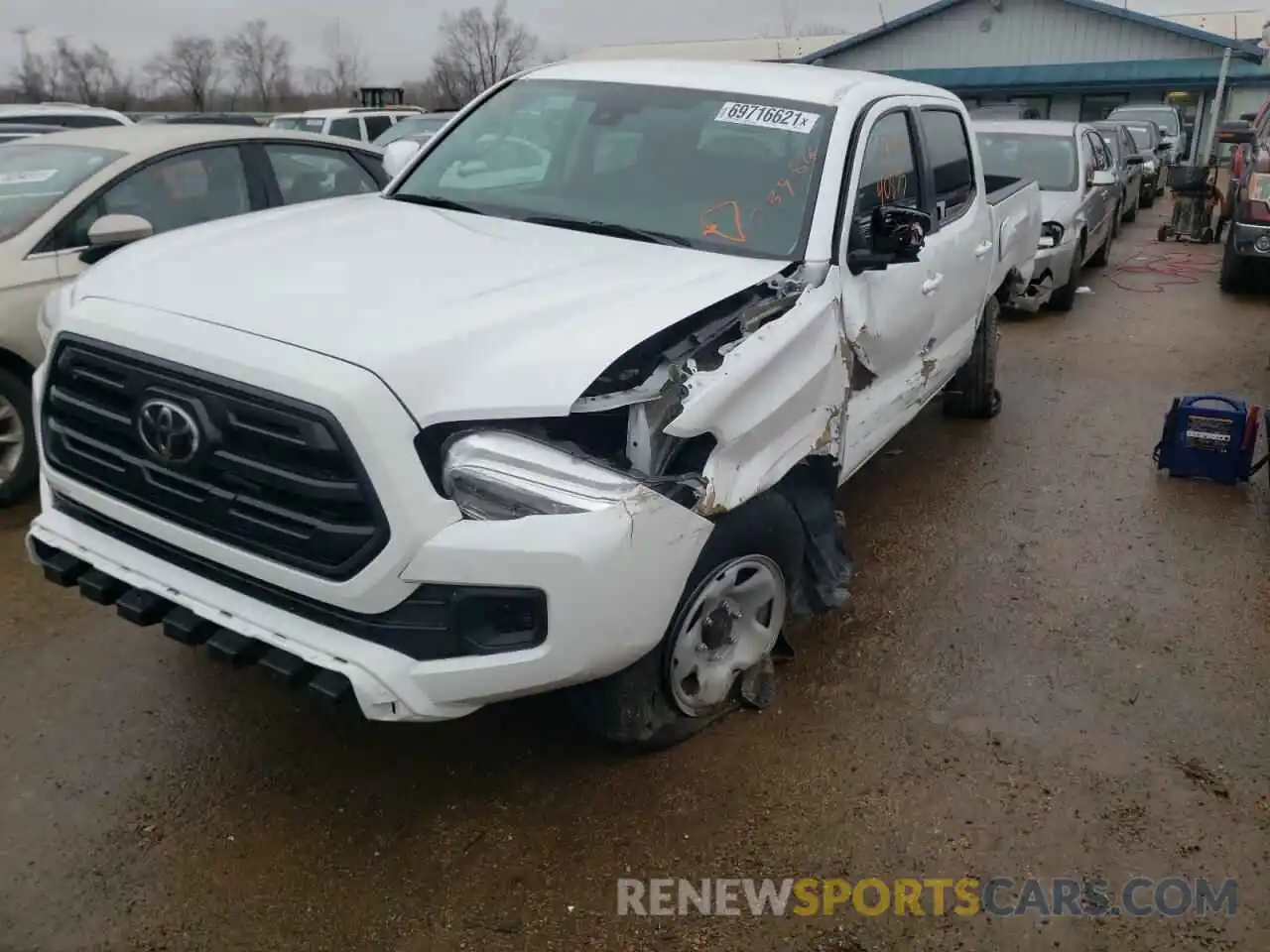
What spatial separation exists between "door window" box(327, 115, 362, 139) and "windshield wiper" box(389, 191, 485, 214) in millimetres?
13172

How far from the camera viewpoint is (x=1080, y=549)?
15.4 feet

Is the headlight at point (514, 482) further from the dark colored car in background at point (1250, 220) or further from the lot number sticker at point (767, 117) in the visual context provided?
the dark colored car in background at point (1250, 220)

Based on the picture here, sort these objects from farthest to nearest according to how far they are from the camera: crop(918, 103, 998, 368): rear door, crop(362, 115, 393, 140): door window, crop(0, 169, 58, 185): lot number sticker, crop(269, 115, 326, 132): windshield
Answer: crop(362, 115, 393, 140): door window → crop(269, 115, 326, 132): windshield → crop(0, 169, 58, 185): lot number sticker → crop(918, 103, 998, 368): rear door

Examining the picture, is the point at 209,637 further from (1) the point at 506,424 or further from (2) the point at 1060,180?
(2) the point at 1060,180

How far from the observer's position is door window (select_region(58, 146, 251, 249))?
16.3ft

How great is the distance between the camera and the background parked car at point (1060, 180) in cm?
930

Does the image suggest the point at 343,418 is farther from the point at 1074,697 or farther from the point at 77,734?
the point at 1074,697

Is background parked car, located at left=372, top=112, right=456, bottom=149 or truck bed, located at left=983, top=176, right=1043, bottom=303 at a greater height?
background parked car, located at left=372, top=112, right=456, bottom=149

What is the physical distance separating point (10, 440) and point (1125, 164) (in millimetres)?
13216

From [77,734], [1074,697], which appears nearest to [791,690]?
[1074,697]

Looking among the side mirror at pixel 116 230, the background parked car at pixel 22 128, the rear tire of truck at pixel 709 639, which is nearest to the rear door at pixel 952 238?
the rear tire of truck at pixel 709 639

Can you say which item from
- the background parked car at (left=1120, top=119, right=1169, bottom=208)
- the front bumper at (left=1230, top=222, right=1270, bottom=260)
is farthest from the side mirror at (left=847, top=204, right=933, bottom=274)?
the background parked car at (left=1120, top=119, right=1169, bottom=208)

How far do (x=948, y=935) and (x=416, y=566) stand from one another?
159 centimetres

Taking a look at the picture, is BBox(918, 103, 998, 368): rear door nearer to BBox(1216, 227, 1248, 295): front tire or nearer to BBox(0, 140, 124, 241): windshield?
BBox(0, 140, 124, 241): windshield
